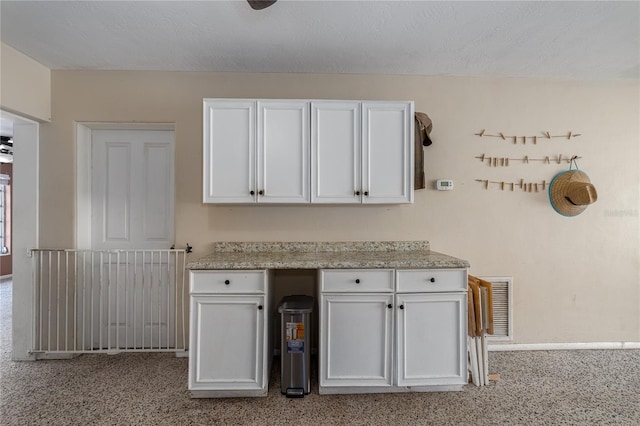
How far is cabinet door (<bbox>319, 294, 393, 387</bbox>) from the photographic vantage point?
194 cm

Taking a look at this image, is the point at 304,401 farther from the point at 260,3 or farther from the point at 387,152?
the point at 260,3

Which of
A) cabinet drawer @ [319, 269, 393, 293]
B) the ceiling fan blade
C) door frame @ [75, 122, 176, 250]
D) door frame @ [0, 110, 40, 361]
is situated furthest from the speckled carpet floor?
the ceiling fan blade

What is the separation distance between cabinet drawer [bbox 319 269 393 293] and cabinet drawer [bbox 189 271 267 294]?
0.43 meters

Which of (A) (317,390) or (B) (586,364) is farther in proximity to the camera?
(B) (586,364)

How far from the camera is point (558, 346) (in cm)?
264

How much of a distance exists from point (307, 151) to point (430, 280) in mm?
1313

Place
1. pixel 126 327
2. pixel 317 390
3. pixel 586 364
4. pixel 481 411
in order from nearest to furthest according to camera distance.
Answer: pixel 481 411
pixel 317 390
pixel 586 364
pixel 126 327

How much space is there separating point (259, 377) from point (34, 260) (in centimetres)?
225

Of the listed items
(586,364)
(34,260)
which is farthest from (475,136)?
(34,260)

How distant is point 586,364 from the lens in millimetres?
2395

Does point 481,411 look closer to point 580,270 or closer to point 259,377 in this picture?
point 259,377

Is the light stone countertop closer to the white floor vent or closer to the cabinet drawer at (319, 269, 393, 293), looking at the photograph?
the cabinet drawer at (319, 269, 393, 293)

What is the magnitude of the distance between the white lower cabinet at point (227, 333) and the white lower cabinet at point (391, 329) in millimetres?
428

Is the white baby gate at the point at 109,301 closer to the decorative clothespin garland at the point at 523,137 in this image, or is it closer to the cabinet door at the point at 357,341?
the cabinet door at the point at 357,341
